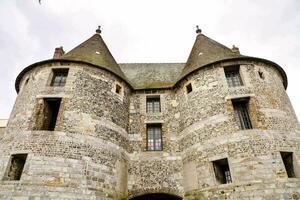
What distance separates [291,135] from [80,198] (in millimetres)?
9140

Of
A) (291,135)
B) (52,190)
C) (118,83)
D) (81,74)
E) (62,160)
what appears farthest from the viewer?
(118,83)

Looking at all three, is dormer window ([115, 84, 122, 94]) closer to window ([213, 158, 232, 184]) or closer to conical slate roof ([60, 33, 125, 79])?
conical slate roof ([60, 33, 125, 79])

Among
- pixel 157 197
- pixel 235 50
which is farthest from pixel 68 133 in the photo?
pixel 235 50

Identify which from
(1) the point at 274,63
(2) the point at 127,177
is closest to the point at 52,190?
(2) the point at 127,177

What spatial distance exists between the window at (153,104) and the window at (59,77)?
4915 millimetres

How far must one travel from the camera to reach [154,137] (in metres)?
12.6

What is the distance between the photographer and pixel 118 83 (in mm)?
12961

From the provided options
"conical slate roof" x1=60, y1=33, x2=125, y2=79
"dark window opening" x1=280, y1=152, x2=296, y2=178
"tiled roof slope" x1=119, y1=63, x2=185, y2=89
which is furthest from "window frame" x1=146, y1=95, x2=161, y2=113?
"dark window opening" x1=280, y1=152, x2=296, y2=178

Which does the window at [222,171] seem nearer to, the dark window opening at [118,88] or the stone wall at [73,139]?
the stone wall at [73,139]

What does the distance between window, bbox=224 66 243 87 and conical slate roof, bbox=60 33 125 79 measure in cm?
583

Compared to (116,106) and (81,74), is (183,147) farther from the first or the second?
(81,74)

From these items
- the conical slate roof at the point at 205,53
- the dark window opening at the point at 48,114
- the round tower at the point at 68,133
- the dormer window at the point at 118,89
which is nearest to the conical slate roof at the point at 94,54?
the round tower at the point at 68,133

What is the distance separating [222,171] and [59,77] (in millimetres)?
9122

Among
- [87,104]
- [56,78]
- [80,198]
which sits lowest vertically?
[80,198]
